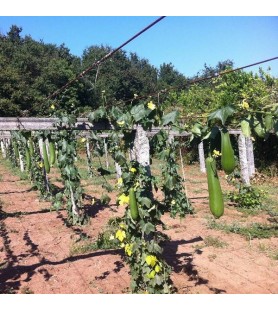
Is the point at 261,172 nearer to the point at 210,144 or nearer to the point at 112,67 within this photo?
the point at 210,144

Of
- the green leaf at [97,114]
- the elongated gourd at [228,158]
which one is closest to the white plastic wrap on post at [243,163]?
the green leaf at [97,114]

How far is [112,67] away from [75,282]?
54584mm

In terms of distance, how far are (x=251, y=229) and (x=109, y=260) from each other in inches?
137

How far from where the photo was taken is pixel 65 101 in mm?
7191

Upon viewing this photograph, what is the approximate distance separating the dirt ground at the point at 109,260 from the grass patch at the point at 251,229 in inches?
6.7

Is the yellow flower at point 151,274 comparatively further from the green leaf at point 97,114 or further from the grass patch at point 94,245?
the grass patch at point 94,245

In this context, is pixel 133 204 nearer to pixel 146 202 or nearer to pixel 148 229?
pixel 146 202

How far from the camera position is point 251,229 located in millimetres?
7309

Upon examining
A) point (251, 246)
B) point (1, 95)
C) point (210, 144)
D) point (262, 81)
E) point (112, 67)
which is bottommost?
point (251, 246)

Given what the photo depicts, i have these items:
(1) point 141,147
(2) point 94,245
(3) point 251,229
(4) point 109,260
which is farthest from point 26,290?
(3) point 251,229

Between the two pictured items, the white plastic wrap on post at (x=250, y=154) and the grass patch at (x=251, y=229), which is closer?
the grass patch at (x=251, y=229)

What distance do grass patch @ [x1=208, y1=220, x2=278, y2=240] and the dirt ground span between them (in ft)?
0.56

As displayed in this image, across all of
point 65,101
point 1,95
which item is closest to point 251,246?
point 65,101

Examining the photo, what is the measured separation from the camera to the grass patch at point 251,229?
693cm
